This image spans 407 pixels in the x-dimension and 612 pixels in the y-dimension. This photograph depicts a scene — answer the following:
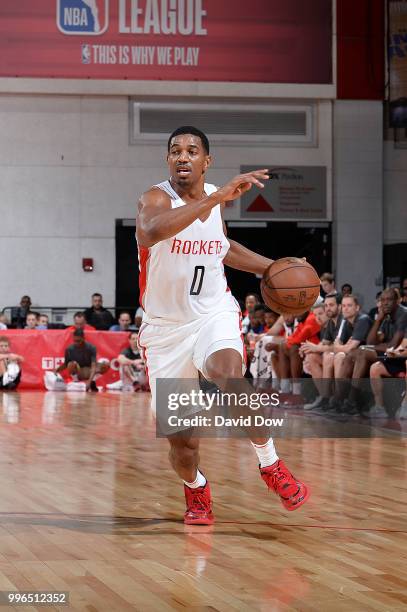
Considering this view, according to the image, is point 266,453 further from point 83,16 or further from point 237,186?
point 83,16

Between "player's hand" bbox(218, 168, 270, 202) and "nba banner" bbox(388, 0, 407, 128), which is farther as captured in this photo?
"nba banner" bbox(388, 0, 407, 128)

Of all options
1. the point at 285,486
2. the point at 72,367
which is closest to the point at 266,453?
the point at 285,486

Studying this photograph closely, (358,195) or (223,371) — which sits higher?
(358,195)

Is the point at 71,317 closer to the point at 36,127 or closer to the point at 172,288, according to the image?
the point at 36,127

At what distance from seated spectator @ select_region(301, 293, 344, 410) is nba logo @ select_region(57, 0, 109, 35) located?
940 cm

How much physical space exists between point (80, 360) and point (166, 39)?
6857 mm

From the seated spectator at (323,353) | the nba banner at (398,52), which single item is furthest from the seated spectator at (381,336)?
the nba banner at (398,52)

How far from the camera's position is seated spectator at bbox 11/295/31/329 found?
17781 millimetres

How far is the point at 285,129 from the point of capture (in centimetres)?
A: 1927

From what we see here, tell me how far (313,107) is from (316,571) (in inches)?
649

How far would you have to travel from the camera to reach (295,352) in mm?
11406

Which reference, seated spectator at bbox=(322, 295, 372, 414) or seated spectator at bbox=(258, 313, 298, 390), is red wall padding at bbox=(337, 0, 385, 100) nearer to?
seated spectator at bbox=(258, 313, 298, 390)

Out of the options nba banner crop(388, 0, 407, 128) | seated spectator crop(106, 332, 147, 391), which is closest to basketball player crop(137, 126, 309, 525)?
seated spectator crop(106, 332, 147, 391)

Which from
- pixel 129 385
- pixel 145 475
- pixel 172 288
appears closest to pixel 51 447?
pixel 145 475
